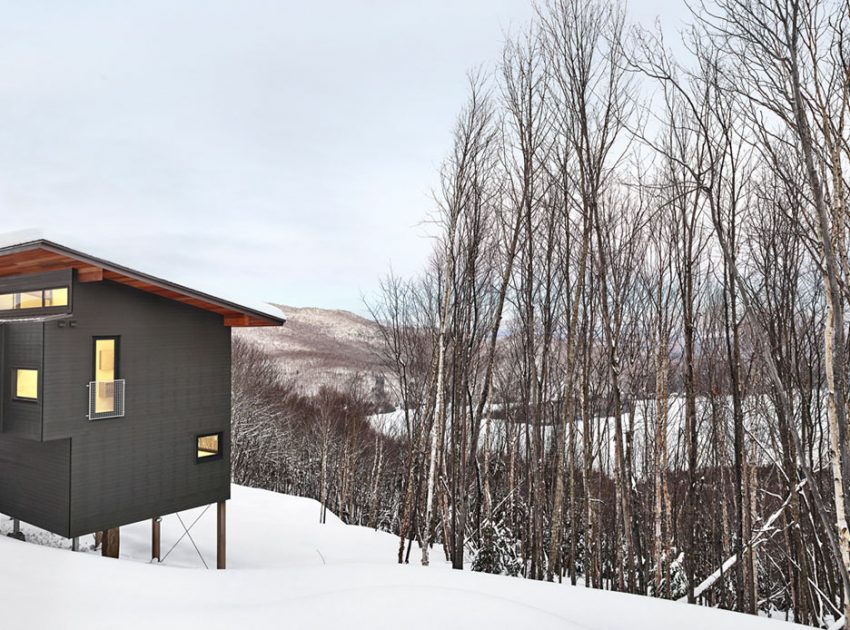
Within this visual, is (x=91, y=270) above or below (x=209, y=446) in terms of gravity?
above

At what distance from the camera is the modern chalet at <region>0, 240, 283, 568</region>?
6.58 metres

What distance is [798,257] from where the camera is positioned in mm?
6902

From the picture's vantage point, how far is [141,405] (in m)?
7.50

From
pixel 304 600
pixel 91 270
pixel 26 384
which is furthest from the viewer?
pixel 26 384

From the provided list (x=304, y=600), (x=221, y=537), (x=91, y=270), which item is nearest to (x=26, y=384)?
(x=91, y=270)

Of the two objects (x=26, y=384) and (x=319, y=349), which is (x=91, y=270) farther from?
(x=319, y=349)

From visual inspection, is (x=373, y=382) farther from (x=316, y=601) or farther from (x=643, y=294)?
(x=316, y=601)

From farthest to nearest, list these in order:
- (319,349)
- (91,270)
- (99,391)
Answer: (319,349) → (99,391) → (91,270)

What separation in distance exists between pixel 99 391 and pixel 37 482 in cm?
174

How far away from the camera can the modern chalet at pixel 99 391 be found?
6578 mm

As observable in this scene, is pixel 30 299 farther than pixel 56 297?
Yes

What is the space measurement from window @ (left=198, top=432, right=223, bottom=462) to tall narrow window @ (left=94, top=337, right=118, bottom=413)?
179 centimetres

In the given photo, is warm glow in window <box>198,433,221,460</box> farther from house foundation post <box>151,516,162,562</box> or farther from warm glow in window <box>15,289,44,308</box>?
warm glow in window <box>15,289,44,308</box>

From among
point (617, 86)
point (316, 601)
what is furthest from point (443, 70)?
point (316, 601)
